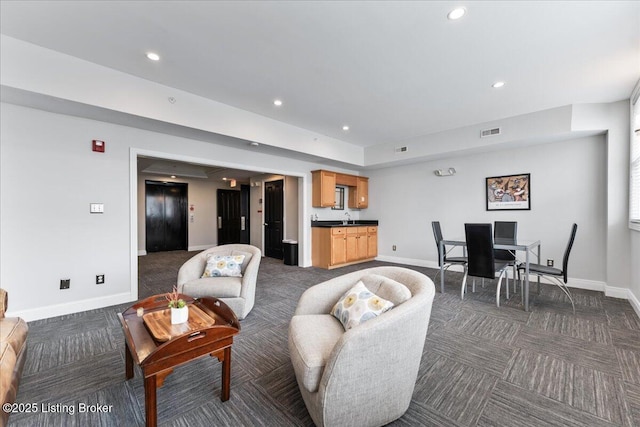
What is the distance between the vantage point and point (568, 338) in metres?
2.60

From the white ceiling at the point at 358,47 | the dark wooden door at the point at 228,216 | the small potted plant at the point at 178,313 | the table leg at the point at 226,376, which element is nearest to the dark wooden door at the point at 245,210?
the dark wooden door at the point at 228,216

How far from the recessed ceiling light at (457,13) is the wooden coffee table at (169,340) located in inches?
114

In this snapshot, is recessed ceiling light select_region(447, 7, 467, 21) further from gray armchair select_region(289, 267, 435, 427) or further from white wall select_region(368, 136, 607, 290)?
white wall select_region(368, 136, 607, 290)

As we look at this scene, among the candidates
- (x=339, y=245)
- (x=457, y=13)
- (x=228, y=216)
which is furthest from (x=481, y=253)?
(x=228, y=216)

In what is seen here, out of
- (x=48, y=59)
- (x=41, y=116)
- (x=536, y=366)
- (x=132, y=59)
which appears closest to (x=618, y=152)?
(x=536, y=366)

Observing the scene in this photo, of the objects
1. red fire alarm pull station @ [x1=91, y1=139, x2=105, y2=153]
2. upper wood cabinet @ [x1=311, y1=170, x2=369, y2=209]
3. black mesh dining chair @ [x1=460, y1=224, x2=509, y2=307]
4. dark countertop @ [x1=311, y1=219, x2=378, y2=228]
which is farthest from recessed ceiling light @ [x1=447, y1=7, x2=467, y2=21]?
dark countertop @ [x1=311, y1=219, x2=378, y2=228]

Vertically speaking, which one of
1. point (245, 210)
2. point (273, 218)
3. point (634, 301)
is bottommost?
point (634, 301)

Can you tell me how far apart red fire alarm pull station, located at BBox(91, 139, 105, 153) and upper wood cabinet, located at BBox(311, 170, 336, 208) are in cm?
382

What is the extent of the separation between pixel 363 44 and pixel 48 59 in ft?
10.4

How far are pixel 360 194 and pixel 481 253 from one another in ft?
12.5

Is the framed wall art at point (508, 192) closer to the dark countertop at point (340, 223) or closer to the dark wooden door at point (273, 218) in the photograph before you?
the dark countertop at point (340, 223)

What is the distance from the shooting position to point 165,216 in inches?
327

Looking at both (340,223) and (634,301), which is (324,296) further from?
(340,223)

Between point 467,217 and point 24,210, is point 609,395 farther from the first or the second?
point 24,210
